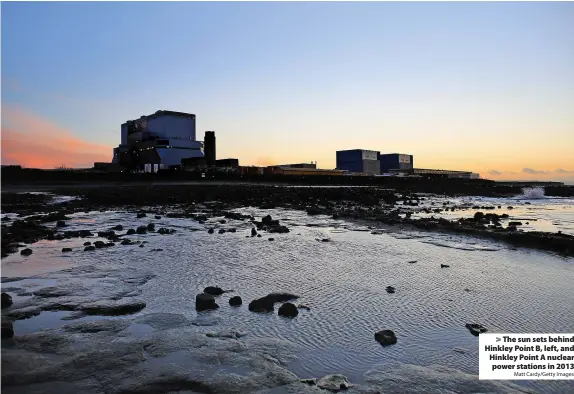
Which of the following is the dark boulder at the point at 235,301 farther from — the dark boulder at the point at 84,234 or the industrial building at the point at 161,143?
the industrial building at the point at 161,143

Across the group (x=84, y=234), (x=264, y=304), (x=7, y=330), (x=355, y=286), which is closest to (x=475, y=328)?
(x=355, y=286)

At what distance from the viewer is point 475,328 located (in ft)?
21.0

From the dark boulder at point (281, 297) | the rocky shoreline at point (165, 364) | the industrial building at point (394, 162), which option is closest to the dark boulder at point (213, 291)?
the dark boulder at point (281, 297)

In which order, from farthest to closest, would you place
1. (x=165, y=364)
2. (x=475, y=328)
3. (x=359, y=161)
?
(x=359, y=161), (x=475, y=328), (x=165, y=364)

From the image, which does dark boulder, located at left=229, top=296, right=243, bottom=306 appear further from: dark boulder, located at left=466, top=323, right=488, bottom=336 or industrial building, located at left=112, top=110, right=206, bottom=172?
industrial building, located at left=112, top=110, right=206, bottom=172

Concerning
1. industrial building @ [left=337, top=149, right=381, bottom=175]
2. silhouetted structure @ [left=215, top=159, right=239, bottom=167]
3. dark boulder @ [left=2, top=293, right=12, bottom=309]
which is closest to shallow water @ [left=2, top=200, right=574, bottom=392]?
dark boulder @ [left=2, top=293, right=12, bottom=309]

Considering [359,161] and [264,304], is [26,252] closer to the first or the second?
[264,304]

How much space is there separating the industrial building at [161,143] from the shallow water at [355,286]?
67345 mm

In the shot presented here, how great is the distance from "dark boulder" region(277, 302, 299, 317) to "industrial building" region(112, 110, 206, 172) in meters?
74.4

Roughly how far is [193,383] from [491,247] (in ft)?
43.7

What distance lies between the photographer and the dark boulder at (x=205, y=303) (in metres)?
7.13

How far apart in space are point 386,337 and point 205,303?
3.36 metres

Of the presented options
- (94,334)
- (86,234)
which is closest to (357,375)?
(94,334)

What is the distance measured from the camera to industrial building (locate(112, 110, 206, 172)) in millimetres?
78938
